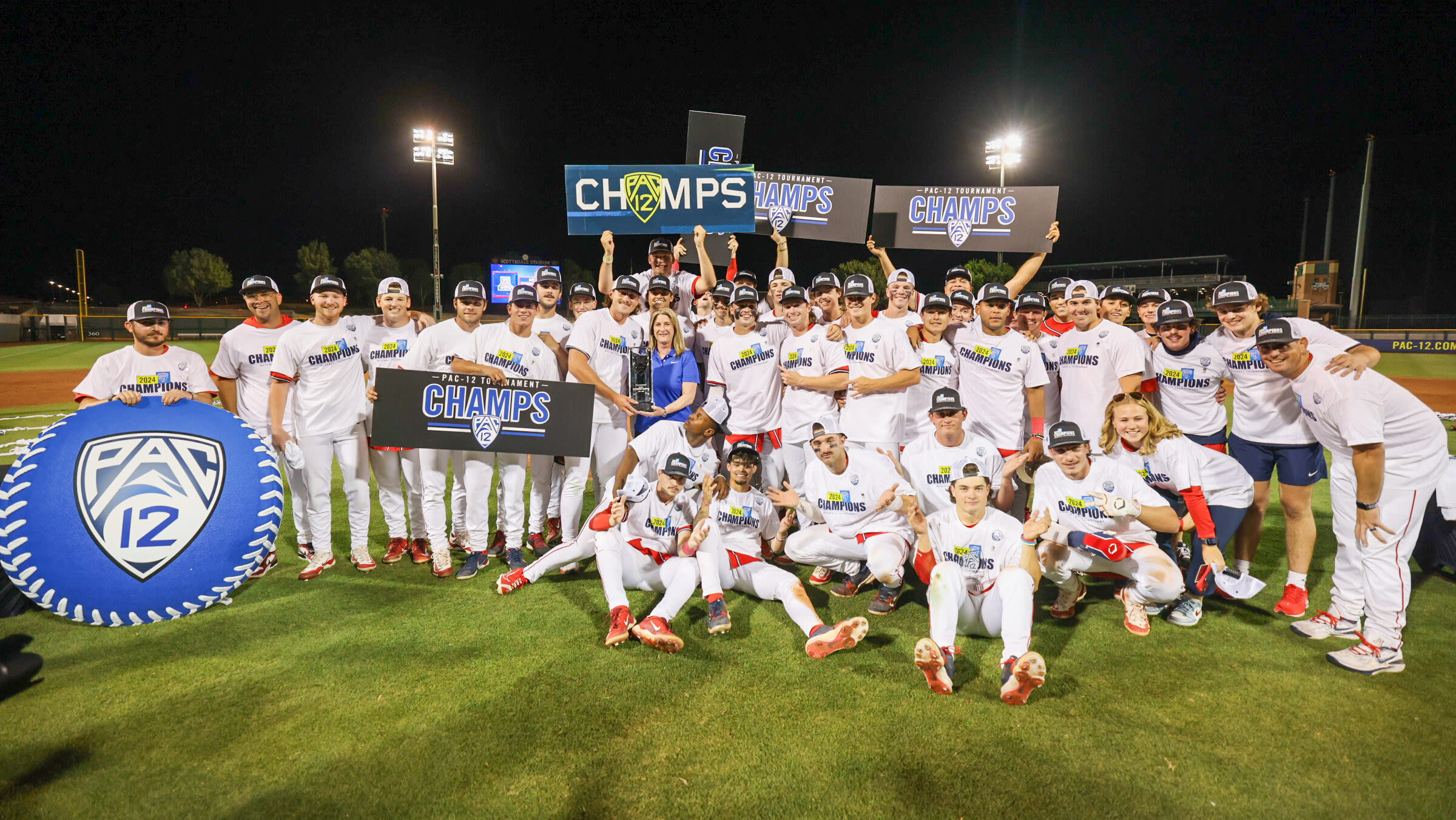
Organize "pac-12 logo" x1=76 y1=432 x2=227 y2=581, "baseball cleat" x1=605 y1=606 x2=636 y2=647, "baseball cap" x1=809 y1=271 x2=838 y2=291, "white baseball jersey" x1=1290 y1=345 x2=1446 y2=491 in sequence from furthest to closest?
1. "baseball cap" x1=809 y1=271 x2=838 y2=291
2. "baseball cleat" x1=605 y1=606 x2=636 y2=647
3. "pac-12 logo" x1=76 y1=432 x2=227 y2=581
4. "white baseball jersey" x1=1290 y1=345 x2=1446 y2=491

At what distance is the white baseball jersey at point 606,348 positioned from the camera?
6215mm

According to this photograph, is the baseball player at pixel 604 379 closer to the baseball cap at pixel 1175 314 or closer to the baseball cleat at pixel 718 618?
the baseball cleat at pixel 718 618

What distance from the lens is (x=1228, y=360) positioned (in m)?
5.31

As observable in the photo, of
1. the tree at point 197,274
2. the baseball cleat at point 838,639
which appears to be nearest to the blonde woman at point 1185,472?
the baseball cleat at point 838,639

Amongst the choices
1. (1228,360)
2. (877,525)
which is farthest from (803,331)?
(1228,360)

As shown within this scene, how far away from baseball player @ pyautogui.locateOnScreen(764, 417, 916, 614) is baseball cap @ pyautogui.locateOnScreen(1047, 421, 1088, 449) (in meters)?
1.08

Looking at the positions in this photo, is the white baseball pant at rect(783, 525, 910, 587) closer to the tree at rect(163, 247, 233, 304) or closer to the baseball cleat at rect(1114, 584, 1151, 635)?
the baseball cleat at rect(1114, 584, 1151, 635)

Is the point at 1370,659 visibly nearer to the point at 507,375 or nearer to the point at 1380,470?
the point at 1380,470

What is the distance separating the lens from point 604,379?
20.5 feet

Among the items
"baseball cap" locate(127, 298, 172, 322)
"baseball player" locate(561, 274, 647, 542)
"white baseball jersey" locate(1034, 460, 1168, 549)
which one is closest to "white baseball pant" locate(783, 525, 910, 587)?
"white baseball jersey" locate(1034, 460, 1168, 549)

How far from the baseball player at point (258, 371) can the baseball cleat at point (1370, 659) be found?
768cm

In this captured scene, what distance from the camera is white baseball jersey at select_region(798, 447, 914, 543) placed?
17.0 feet

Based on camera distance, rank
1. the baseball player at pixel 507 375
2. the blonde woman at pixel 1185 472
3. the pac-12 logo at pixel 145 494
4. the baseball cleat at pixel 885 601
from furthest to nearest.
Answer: the baseball player at pixel 507 375
the baseball cleat at pixel 885 601
the blonde woman at pixel 1185 472
the pac-12 logo at pixel 145 494

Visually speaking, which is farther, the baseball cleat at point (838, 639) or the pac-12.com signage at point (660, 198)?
the pac-12.com signage at point (660, 198)
